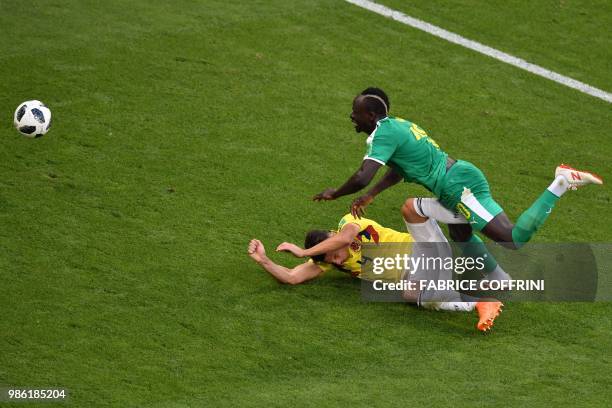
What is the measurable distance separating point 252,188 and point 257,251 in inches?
65.3

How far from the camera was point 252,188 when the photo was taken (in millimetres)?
11859

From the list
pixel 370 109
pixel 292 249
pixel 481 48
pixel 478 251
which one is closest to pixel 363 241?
pixel 292 249

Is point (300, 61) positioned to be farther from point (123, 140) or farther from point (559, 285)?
point (559, 285)

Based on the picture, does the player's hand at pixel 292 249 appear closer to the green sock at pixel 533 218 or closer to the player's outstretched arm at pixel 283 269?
the player's outstretched arm at pixel 283 269

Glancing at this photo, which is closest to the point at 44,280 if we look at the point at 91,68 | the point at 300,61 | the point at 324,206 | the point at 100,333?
the point at 100,333

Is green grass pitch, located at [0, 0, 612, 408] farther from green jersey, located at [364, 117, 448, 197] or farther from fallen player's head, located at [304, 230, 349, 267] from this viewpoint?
green jersey, located at [364, 117, 448, 197]

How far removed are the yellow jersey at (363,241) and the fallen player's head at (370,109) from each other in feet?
2.95

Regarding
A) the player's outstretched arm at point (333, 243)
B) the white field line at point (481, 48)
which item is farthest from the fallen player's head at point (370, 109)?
the white field line at point (481, 48)

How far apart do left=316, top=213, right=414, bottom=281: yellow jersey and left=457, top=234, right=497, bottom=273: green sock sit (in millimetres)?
534

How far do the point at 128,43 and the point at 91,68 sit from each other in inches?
30.8

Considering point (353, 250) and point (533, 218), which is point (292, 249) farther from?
point (533, 218)

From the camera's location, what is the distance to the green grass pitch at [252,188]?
29.7 ft

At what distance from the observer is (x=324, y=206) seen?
38.7 feet

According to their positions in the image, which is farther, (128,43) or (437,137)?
(128,43)
